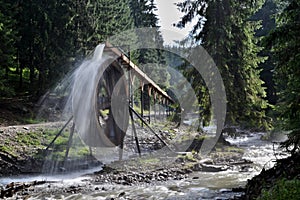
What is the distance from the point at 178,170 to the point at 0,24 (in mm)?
14845

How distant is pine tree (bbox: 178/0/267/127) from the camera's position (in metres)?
19.7

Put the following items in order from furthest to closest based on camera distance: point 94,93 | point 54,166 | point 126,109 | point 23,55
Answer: point 23,55, point 126,109, point 94,93, point 54,166

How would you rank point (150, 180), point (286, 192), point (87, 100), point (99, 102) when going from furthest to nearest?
1. point (99, 102)
2. point (87, 100)
3. point (150, 180)
4. point (286, 192)

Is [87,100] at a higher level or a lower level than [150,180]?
higher

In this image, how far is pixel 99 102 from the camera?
59.7ft

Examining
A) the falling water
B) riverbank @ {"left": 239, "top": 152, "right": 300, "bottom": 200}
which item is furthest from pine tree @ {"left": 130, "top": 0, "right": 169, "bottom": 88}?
riverbank @ {"left": 239, "top": 152, "right": 300, "bottom": 200}

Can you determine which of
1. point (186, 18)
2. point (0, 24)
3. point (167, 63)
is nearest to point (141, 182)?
point (186, 18)

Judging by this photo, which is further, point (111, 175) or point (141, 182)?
point (111, 175)

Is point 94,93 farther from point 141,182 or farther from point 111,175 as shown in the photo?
point 141,182

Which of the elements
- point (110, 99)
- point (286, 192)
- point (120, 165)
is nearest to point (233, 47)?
point (110, 99)

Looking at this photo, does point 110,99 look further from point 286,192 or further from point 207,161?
point 286,192

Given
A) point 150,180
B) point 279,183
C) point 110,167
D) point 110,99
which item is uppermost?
point 110,99

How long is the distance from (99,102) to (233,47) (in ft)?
27.8

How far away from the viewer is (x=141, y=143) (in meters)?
22.0
